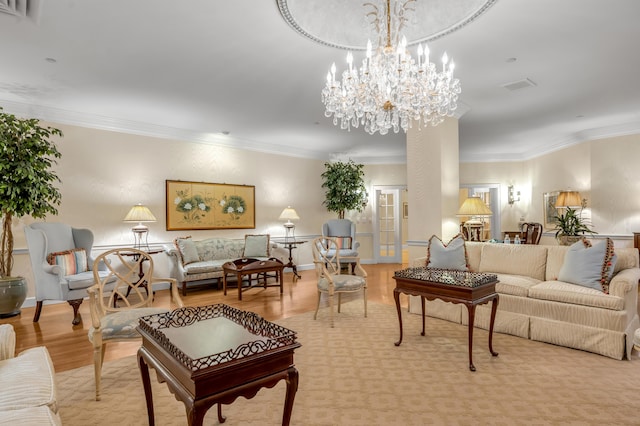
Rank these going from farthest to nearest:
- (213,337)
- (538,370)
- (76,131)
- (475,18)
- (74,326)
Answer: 1. (76,131)
2. (74,326)
3. (475,18)
4. (538,370)
5. (213,337)

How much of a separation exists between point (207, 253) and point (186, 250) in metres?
0.47

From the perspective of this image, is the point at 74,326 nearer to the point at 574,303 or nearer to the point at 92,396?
the point at 92,396

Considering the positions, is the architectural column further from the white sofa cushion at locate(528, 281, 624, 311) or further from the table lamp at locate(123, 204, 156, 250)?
the table lamp at locate(123, 204, 156, 250)

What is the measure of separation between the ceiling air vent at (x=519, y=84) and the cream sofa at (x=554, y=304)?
2.07m

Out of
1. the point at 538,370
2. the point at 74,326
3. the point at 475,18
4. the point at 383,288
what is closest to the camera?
the point at 538,370

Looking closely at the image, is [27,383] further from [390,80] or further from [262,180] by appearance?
[262,180]

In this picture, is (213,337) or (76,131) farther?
(76,131)

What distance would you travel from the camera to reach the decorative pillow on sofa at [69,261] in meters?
4.27

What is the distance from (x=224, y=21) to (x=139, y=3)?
25.7 inches

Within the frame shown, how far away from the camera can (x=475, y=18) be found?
3.03 meters

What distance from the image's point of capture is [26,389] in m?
1.50

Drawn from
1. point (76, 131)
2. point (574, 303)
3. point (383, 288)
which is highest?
point (76, 131)

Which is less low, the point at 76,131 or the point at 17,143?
the point at 76,131

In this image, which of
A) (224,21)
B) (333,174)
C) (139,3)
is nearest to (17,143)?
(139,3)
